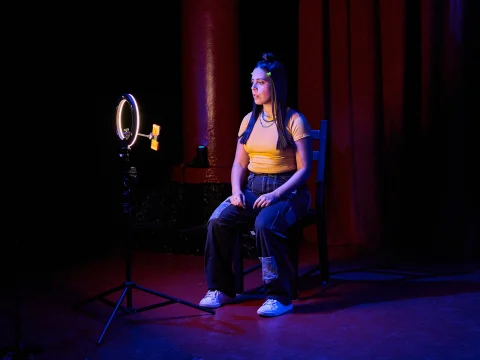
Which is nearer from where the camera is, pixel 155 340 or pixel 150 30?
pixel 155 340

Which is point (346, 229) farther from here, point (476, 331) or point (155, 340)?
point (155, 340)

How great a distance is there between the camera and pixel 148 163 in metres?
5.23

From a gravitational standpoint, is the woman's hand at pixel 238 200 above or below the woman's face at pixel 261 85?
below

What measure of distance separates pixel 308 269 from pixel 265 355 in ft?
5.13

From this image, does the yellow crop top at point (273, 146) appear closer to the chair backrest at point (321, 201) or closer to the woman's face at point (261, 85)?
the woman's face at point (261, 85)

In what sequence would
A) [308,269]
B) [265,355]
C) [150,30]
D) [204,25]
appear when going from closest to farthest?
[265,355], [308,269], [204,25], [150,30]

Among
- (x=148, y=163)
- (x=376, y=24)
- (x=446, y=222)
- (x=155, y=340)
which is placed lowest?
(x=155, y=340)

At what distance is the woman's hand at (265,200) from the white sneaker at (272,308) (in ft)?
1.51

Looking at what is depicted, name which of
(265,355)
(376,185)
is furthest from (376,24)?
(265,355)

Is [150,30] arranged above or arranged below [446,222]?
above

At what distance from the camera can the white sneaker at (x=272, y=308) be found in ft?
9.59

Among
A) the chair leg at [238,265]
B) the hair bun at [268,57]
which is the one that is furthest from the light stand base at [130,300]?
the hair bun at [268,57]

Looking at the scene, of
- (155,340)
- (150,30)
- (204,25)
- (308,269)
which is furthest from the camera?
(150,30)

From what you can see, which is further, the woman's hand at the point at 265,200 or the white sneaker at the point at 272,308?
the woman's hand at the point at 265,200
